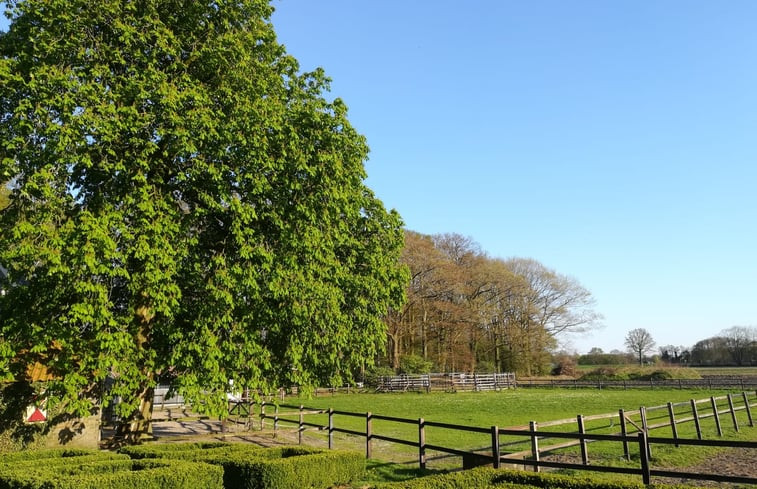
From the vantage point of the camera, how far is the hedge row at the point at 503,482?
625cm

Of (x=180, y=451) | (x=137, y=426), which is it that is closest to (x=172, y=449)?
(x=180, y=451)

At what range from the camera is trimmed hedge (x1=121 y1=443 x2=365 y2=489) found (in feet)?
28.9

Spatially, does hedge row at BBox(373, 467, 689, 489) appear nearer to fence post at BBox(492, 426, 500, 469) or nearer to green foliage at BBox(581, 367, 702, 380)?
fence post at BBox(492, 426, 500, 469)

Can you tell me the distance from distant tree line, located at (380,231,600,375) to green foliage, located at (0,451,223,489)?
42965 millimetres

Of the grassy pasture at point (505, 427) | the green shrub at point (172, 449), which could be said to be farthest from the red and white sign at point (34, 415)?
the grassy pasture at point (505, 427)

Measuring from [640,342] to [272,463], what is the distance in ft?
335

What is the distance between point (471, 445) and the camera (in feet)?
51.6

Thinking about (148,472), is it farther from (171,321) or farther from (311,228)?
(311,228)

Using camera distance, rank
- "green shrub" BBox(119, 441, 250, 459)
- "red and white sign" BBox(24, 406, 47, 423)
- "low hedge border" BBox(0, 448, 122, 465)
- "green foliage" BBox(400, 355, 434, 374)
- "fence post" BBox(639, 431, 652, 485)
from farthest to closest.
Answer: "green foliage" BBox(400, 355, 434, 374) < "red and white sign" BBox(24, 406, 47, 423) < "green shrub" BBox(119, 441, 250, 459) < "low hedge border" BBox(0, 448, 122, 465) < "fence post" BBox(639, 431, 652, 485)

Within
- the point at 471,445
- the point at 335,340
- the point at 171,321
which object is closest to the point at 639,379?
the point at 471,445

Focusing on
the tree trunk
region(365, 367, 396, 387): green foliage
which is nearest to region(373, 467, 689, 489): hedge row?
the tree trunk

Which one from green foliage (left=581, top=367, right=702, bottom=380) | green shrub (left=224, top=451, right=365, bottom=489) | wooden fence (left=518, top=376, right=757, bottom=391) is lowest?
green shrub (left=224, top=451, right=365, bottom=489)

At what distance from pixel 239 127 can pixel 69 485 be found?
8593 mm

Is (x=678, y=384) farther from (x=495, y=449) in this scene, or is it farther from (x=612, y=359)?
(x=612, y=359)
